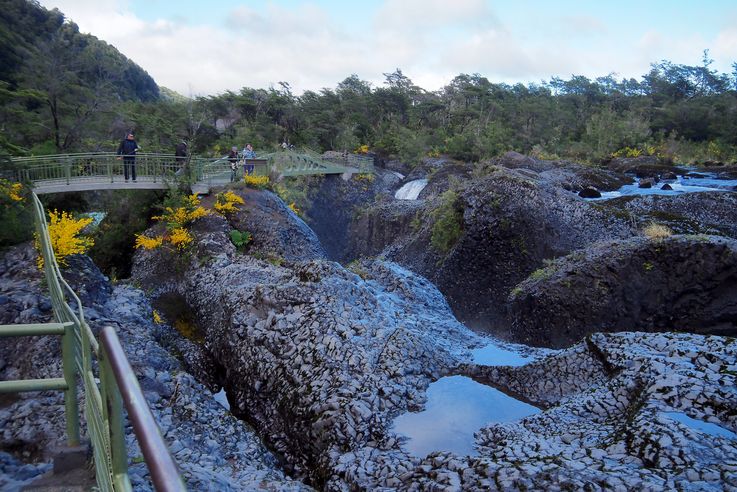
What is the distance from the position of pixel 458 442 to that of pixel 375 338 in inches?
88.8

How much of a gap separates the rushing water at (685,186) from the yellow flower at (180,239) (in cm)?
1535

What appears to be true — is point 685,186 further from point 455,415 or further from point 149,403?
point 149,403

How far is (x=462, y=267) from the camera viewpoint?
13266 mm

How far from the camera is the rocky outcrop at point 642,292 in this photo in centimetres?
918

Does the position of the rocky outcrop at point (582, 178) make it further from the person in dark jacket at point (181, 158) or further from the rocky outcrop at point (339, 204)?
the person in dark jacket at point (181, 158)

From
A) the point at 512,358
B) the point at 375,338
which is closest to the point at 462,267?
the point at 512,358

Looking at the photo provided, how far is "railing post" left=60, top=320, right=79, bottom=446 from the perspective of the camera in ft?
9.46

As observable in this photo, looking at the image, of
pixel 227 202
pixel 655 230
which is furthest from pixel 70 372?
pixel 227 202

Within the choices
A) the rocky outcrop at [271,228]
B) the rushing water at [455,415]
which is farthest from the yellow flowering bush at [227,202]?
the rushing water at [455,415]

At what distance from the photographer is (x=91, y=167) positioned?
15672mm

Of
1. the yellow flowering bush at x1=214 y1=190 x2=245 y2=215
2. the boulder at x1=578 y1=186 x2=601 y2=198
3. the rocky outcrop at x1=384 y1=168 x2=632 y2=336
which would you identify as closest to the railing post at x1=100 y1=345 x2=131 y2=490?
the rocky outcrop at x1=384 y1=168 x2=632 y2=336

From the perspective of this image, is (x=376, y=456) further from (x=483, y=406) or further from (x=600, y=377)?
(x=600, y=377)

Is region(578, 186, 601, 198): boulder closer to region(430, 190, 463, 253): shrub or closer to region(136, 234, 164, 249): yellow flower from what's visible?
region(430, 190, 463, 253): shrub

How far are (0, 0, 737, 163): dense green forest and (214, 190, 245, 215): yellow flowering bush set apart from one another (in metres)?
7.92
